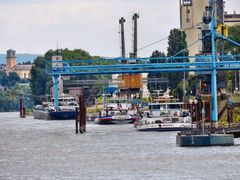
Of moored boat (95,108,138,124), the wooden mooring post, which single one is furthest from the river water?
moored boat (95,108,138,124)

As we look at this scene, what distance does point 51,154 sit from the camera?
97.2m

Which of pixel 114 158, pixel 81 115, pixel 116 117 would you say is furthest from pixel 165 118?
pixel 114 158

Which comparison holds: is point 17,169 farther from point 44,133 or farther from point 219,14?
point 219,14

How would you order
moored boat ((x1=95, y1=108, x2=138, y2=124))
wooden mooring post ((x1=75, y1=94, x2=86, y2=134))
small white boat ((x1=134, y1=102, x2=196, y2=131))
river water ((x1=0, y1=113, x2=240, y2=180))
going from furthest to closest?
moored boat ((x1=95, y1=108, x2=138, y2=124)), wooden mooring post ((x1=75, y1=94, x2=86, y2=134)), small white boat ((x1=134, y1=102, x2=196, y2=131)), river water ((x1=0, y1=113, x2=240, y2=180))

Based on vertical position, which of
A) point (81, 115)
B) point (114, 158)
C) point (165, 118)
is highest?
point (81, 115)

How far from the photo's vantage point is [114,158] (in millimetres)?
91438

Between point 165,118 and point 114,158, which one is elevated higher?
point 165,118

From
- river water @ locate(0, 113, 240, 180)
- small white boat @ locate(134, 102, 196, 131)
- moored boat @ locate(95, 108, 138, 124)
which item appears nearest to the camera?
river water @ locate(0, 113, 240, 180)

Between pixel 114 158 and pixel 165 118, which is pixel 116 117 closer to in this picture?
pixel 165 118

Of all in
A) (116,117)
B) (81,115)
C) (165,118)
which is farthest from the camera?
(116,117)

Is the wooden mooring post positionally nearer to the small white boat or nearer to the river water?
the river water

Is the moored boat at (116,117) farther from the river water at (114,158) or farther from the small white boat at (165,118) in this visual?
the river water at (114,158)

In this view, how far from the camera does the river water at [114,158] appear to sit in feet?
257

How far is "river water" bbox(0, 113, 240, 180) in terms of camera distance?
78375 mm
